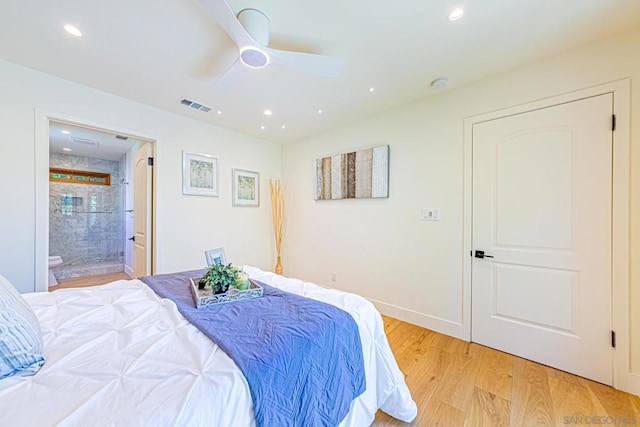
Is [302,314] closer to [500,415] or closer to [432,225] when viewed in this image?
[500,415]

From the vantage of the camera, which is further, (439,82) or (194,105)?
(194,105)

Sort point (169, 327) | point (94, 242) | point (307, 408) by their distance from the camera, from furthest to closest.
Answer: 1. point (94, 242)
2. point (169, 327)
3. point (307, 408)

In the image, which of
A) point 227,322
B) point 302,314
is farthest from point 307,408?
point 227,322

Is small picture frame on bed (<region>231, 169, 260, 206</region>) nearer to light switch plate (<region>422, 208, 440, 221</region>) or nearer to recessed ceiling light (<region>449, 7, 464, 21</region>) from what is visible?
light switch plate (<region>422, 208, 440, 221</region>)

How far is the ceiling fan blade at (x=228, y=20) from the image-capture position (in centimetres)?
122

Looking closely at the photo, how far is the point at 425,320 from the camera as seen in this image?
2594mm

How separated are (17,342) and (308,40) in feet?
6.92

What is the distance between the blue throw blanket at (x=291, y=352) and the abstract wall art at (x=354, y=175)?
1.86 m

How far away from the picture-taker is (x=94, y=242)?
512cm

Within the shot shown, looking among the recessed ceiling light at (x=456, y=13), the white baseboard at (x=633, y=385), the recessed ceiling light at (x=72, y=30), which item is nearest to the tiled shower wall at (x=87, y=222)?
the recessed ceiling light at (x=72, y=30)

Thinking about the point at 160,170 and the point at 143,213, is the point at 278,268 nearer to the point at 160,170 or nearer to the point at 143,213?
the point at 143,213

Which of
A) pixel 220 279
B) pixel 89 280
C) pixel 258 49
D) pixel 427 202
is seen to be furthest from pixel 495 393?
pixel 89 280

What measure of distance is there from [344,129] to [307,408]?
3030 mm

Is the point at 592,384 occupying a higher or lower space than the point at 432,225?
lower
